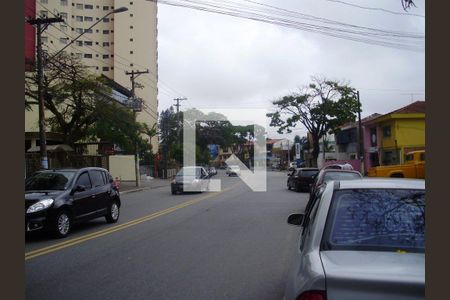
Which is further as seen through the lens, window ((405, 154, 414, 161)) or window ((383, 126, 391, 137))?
window ((383, 126, 391, 137))

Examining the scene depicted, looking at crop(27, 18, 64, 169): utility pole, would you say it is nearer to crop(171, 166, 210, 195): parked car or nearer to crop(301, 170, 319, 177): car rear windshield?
crop(171, 166, 210, 195): parked car

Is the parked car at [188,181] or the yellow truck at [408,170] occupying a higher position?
the yellow truck at [408,170]

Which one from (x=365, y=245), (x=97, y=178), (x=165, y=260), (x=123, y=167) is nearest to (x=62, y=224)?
(x=97, y=178)

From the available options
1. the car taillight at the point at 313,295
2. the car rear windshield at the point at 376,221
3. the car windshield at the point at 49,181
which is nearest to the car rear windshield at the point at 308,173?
the car windshield at the point at 49,181

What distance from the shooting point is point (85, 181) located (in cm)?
1370

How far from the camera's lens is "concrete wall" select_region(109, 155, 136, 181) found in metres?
51.8

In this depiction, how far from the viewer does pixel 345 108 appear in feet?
186

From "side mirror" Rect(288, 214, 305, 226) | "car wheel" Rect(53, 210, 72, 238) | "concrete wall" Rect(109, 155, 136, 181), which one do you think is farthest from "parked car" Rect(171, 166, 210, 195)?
"concrete wall" Rect(109, 155, 136, 181)

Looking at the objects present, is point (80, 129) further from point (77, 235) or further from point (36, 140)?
point (77, 235)

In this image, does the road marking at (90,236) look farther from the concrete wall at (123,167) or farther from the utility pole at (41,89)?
the concrete wall at (123,167)

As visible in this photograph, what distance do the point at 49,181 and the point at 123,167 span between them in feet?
131

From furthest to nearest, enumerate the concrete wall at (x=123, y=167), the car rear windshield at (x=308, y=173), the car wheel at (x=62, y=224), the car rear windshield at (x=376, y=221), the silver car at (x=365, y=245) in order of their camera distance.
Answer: the concrete wall at (x=123, y=167) → the car rear windshield at (x=308, y=173) → the car wheel at (x=62, y=224) → the car rear windshield at (x=376, y=221) → the silver car at (x=365, y=245)

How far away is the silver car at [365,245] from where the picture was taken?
10.1ft

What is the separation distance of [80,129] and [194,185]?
33.1 feet
